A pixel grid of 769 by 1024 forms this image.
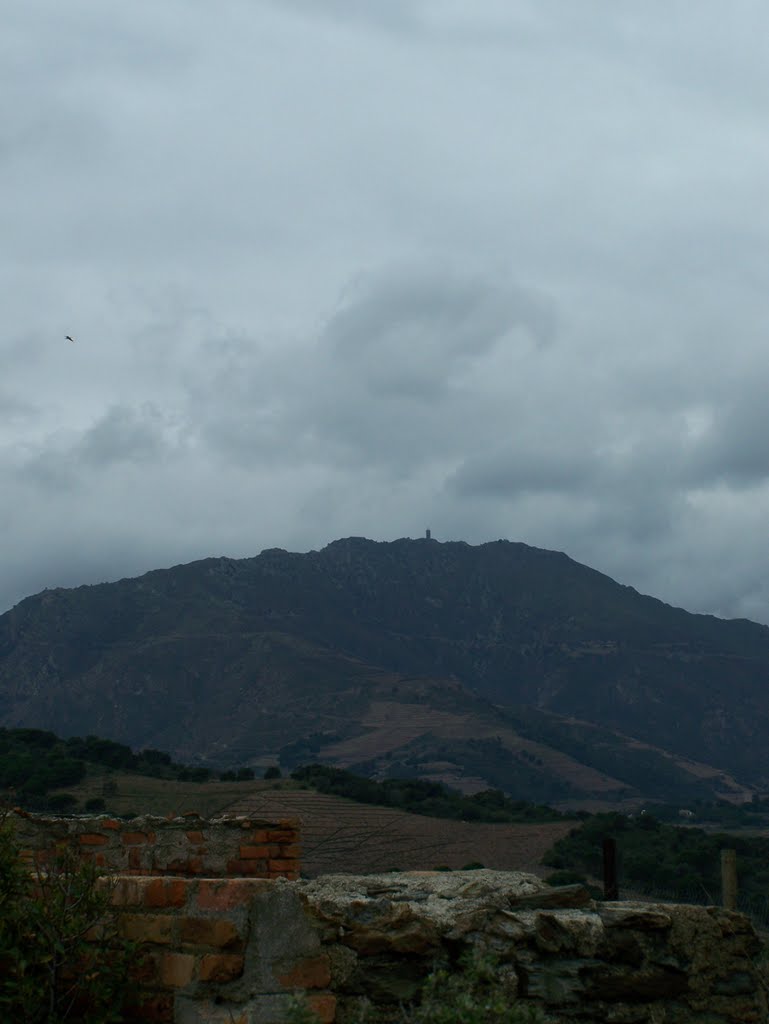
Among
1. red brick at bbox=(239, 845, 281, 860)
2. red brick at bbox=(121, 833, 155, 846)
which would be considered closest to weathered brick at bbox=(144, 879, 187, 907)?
red brick at bbox=(239, 845, 281, 860)

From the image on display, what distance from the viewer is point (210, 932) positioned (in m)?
4.87

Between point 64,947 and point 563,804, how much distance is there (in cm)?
9760

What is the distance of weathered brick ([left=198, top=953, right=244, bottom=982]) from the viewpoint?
481 cm

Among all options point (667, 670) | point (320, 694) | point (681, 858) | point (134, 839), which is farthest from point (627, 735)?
point (134, 839)

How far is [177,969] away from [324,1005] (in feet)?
2.13

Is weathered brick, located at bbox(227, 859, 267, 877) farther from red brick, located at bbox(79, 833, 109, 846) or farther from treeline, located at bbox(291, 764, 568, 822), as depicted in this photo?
treeline, located at bbox(291, 764, 568, 822)

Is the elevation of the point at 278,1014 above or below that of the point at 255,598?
below

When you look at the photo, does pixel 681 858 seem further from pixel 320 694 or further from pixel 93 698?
pixel 93 698

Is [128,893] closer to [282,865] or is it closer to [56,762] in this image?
[282,865]

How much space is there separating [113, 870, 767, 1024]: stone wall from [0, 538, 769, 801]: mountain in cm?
9241

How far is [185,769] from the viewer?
4284 cm

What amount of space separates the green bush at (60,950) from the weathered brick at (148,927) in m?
0.06

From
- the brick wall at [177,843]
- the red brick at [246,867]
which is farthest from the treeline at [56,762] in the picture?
the red brick at [246,867]

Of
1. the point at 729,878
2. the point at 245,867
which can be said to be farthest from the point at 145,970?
the point at 729,878
